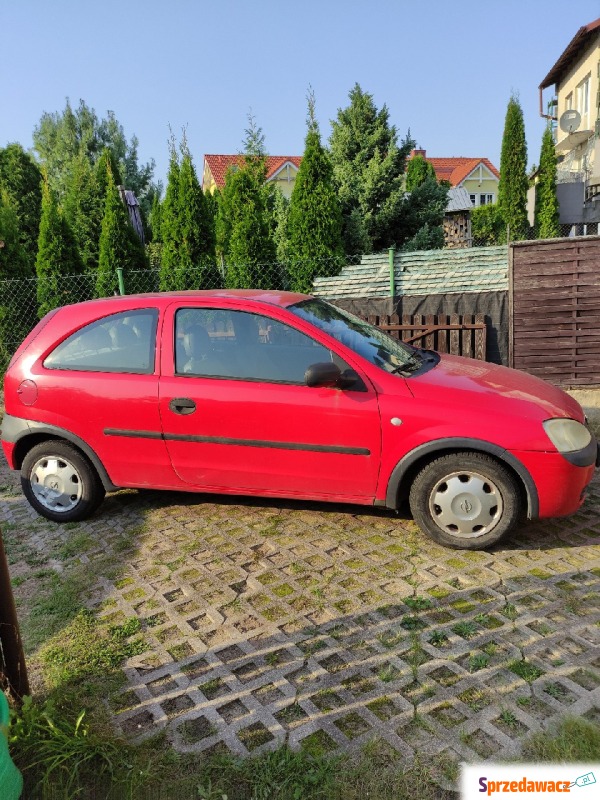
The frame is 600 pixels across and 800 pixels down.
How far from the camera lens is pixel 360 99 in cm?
1248

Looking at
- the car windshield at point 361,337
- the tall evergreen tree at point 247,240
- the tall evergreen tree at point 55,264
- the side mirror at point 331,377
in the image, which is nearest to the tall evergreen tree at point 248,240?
the tall evergreen tree at point 247,240

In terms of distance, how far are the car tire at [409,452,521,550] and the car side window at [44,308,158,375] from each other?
208 centimetres

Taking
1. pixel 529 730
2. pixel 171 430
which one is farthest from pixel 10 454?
pixel 529 730

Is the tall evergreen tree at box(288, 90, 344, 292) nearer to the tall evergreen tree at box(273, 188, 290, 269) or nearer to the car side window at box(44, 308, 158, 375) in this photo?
the tall evergreen tree at box(273, 188, 290, 269)

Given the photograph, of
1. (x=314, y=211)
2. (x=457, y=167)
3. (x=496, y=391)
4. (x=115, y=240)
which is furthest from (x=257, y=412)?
(x=457, y=167)

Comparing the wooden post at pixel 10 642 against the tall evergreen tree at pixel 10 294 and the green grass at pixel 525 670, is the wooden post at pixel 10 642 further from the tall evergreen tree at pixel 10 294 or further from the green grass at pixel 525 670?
the tall evergreen tree at pixel 10 294

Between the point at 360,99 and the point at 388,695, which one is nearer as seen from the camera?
the point at 388,695

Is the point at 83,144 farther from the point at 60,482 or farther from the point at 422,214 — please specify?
the point at 60,482

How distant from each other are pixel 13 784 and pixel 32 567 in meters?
2.06

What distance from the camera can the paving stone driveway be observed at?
239 centimetres

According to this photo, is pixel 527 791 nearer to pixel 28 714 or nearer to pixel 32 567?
pixel 28 714

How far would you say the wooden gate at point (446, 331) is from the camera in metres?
7.77

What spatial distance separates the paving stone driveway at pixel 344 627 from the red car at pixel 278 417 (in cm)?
31

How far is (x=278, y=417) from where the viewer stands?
385 cm
